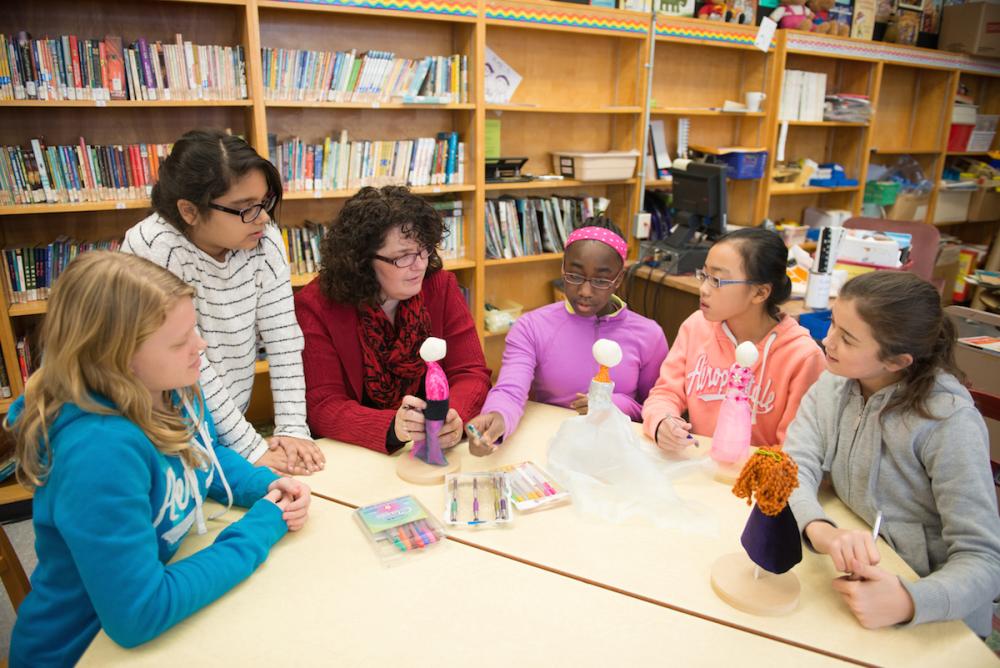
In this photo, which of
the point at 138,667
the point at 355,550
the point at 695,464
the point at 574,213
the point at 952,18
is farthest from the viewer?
the point at 952,18

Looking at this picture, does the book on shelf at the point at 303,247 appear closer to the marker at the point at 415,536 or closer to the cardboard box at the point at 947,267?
the marker at the point at 415,536

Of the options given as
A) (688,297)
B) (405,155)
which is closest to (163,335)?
(405,155)

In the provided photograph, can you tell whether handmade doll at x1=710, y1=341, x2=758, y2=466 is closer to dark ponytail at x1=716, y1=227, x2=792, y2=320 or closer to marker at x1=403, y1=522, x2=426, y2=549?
dark ponytail at x1=716, y1=227, x2=792, y2=320

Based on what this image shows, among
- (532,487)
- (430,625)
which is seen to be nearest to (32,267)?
(532,487)

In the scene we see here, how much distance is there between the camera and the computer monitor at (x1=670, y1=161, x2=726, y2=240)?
3.22 m

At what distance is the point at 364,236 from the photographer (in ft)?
5.61

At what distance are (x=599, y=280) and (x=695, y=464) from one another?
0.61m

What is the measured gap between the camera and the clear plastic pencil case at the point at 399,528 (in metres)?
1.18

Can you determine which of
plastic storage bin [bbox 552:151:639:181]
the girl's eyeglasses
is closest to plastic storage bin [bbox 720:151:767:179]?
plastic storage bin [bbox 552:151:639:181]

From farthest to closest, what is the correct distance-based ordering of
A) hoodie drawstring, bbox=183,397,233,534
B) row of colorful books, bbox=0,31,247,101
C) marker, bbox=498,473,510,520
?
row of colorful books, bbox=0,31,247,101 < marker, bbox=498,473,510,520 < hoodie drawstring, bbox=183,397,233,534

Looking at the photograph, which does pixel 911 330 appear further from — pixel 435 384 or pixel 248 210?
pixel 248 210

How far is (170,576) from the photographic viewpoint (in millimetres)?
991

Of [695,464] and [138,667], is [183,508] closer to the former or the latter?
[138,667]

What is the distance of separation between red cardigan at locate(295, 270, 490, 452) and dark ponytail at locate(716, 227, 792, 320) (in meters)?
0.78
